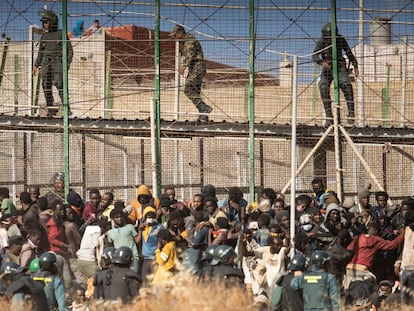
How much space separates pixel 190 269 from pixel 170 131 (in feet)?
21.8

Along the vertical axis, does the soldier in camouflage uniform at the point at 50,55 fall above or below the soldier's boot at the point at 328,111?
above

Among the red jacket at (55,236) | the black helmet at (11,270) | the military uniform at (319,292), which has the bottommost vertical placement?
the military uniform at (319,292)

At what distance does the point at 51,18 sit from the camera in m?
25.0

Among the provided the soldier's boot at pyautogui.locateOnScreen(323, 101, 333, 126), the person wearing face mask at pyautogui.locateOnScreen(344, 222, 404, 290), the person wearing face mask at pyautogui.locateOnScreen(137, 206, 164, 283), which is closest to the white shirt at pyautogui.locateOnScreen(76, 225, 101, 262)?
the person wearing face mask at pyautogui.locateOnScreen(137, 206, 164, 283)

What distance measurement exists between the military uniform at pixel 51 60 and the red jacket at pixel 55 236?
13.6 feet

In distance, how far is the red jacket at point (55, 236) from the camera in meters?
21.1

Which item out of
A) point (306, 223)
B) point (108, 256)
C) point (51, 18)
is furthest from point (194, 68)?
point (108, 256)

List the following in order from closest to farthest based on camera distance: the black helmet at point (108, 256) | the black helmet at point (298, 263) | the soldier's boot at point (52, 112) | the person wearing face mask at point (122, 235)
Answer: the black helmet at point (298, 263), the black helmet at point (108, 256), the person wearing face mask at point (122, 235), the soldier's boot at point (52, 112)

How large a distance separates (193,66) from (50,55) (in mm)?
2453

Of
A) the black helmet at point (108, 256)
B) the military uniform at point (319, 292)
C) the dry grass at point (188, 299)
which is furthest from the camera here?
the black helmet at point (108, 256)

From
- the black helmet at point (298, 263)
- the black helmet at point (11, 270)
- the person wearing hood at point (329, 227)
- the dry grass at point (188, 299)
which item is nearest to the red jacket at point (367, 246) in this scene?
the person wearing hood at point (329, 227)

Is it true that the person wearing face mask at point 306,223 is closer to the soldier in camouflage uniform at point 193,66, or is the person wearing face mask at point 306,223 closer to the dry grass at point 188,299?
the dry grass at point 188,299

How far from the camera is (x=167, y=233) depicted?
1948 centimetres

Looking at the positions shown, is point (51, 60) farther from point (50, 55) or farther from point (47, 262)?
point (47, 262)
